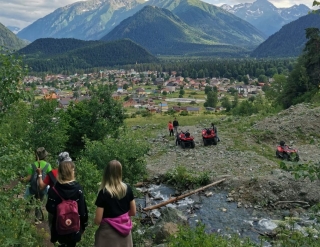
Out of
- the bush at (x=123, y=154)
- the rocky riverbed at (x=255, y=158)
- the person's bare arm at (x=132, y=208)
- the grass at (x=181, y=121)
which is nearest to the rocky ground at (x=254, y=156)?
the rocky riverbed at (x=255, y=158)

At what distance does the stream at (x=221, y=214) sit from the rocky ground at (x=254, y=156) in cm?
83

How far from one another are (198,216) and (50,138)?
328 inches

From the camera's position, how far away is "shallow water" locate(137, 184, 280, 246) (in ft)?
48.2

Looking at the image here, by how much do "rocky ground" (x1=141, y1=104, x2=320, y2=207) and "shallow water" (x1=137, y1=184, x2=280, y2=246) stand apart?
3.02 feet

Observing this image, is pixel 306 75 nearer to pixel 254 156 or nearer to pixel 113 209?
pixel 254 156

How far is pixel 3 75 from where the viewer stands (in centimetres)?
634

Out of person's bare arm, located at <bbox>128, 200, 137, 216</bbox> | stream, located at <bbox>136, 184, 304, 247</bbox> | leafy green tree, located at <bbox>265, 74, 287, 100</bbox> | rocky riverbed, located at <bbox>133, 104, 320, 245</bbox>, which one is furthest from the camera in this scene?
leafy green tree, located at <bbox>265, 74, 287, 100</bbox>

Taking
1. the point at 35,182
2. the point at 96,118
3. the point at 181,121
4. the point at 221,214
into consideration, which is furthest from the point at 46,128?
the point at 181,121

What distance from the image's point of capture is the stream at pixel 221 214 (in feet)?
48.2

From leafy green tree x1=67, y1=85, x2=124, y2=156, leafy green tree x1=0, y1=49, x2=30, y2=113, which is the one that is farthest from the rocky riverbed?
leafy green tree x1=0, y1=49, x2=30, y2=113

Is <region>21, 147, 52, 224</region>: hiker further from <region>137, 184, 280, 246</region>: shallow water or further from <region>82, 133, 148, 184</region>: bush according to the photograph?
<region>137, 184, 280, 246</region>: shallow water

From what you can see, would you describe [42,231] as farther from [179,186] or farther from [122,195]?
[179,186]

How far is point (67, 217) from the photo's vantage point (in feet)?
20.7

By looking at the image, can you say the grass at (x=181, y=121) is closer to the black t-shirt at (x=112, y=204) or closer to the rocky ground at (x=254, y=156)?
the rocky ground at (x=254, y=156)
